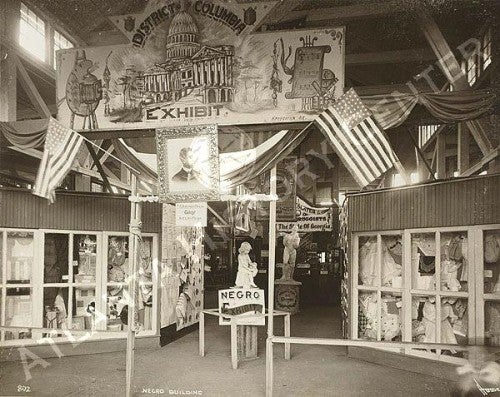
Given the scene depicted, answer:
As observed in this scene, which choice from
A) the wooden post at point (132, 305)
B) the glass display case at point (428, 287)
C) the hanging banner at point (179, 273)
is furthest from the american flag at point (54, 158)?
the glass display case at point (428, 287)

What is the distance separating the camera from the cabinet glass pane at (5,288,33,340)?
319 inches

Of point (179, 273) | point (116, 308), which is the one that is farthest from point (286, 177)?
point (116, 308)

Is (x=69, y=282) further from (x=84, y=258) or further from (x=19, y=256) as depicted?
(x=19, y=256)

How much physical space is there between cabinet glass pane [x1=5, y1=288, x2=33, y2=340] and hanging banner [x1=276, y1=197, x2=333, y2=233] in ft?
26.0

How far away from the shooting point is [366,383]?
270 inches

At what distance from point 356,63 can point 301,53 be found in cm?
415

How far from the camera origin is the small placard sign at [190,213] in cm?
645

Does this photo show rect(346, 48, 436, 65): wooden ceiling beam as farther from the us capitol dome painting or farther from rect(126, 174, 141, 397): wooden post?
rect(126, 174, 141, 397): wooden post

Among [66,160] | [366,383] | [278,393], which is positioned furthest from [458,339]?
[66,160]

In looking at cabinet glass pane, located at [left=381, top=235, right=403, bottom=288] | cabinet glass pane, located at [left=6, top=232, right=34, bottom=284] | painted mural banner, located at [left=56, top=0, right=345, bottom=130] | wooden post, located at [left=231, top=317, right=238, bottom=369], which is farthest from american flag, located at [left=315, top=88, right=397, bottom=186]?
cabinet glass pane, located at [left=6, top=232, right=34, bottom=284]

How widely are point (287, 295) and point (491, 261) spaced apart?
834 cm

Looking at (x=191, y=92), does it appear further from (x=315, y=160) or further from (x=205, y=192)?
(x=315, y=160)

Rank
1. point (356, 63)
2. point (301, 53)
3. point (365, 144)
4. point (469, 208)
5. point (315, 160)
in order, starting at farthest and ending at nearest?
point (315, 160) → point (356, 63) → point (469, 208) → point (301, 53) → point (365, 144)

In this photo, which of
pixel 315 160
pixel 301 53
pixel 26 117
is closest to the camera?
pixel 301 53
